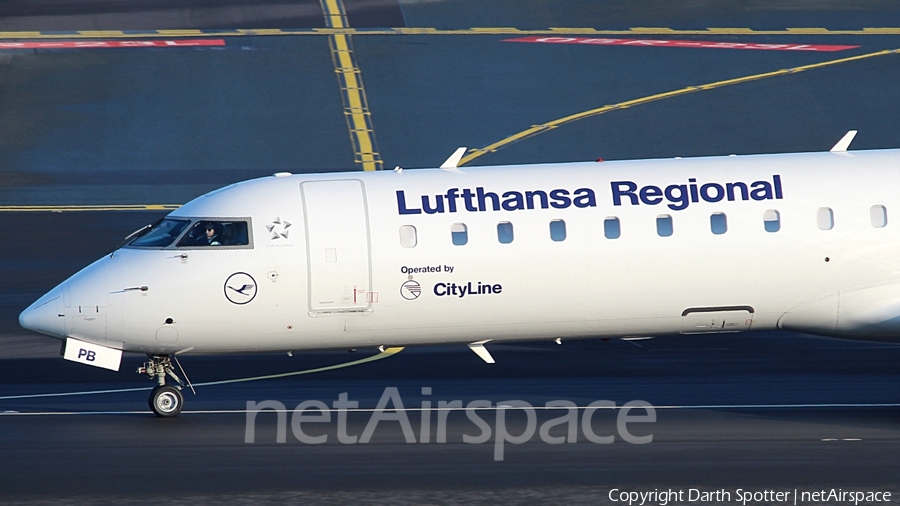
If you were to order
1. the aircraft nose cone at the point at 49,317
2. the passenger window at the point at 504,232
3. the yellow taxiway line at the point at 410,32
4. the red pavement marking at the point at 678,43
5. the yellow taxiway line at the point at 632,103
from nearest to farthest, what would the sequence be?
the aircraft nose cone at the point at 49,317 < the passenger window at the point at 504,232 < the yellow taxiway line at the point at 632,103 < the red pavement marking at the point at 678,43 < the yellow taxiway line at the point at 410,32

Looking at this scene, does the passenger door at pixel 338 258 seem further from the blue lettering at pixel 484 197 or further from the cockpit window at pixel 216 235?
the blue lettering at pixel 484 197

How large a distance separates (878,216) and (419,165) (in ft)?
56.5

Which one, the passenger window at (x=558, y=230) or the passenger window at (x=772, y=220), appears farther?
the passenger window at (x=772, y=220)

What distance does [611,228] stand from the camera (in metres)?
17.1

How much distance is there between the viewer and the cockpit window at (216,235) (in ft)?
55.8

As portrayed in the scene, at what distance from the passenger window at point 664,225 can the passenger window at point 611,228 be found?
21.6 inches

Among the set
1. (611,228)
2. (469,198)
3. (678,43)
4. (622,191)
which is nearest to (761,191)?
(622,191)

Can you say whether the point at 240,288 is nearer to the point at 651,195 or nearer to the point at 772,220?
the point at 651,195

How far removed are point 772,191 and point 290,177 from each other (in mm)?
6773

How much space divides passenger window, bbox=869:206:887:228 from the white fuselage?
1cm

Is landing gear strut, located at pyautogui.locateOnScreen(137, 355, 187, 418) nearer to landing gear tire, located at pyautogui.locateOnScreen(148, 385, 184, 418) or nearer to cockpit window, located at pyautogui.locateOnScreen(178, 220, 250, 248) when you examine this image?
landing gear tire, located at pyautogui.locateOnScreen(148, 385, 184, 418)

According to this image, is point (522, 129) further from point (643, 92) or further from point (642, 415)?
point (642, 415)

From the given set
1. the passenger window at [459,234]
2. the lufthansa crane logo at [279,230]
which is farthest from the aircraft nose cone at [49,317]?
the passenger window at [459,234]

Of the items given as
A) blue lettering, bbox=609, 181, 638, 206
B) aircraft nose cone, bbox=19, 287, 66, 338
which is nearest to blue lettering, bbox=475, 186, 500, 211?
blue lettering, bbox=609, 181, 638, 206
